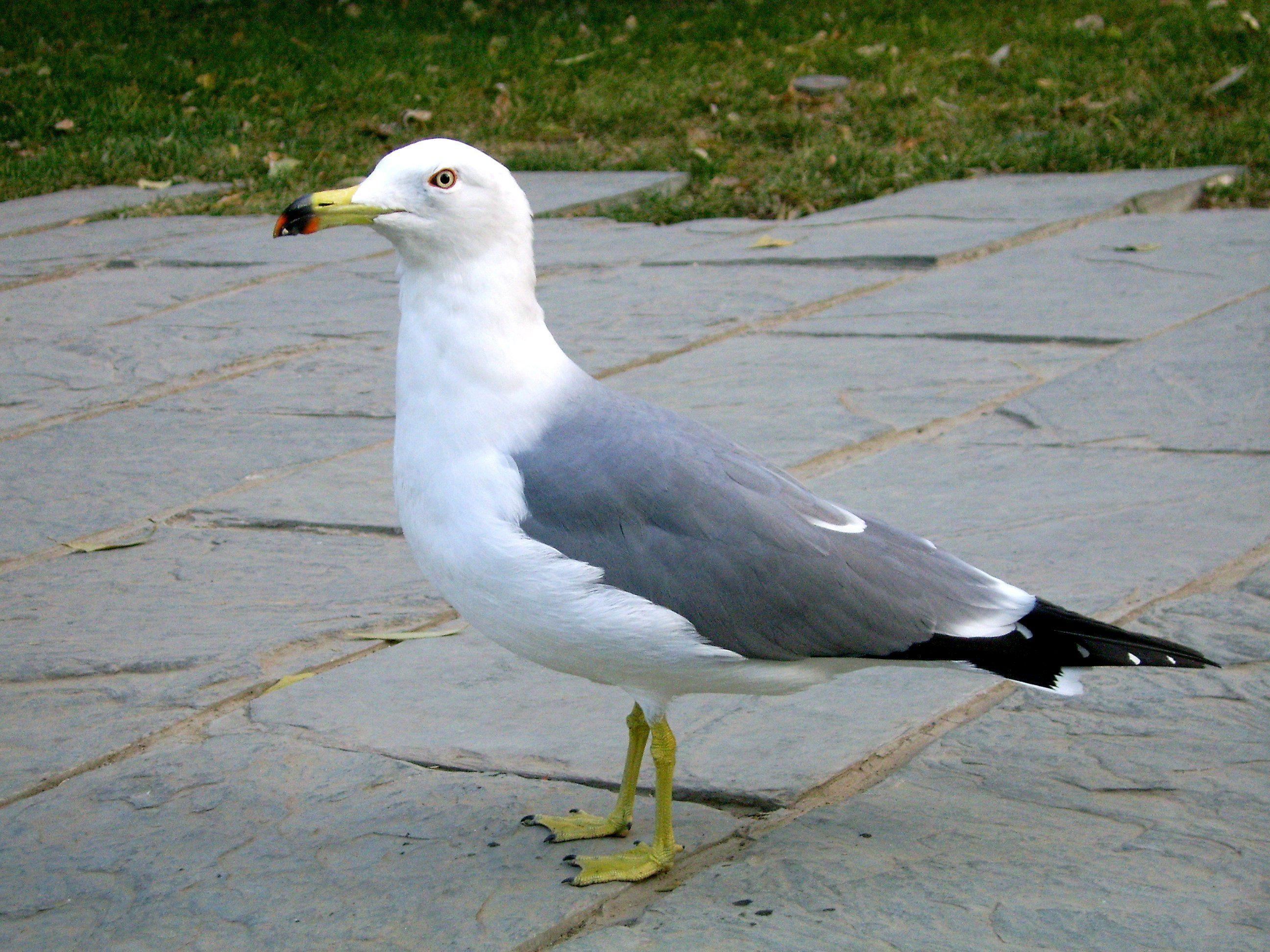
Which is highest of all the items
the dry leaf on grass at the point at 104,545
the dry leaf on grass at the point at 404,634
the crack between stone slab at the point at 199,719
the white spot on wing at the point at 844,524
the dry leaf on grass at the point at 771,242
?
the dry leaf on grass at the point at 771,242

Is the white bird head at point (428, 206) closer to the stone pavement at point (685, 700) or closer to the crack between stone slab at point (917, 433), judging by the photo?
the stone pavement at point (685, 700)

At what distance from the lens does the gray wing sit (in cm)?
217

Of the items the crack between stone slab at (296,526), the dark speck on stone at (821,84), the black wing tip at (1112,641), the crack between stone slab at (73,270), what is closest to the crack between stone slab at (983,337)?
the crack between stone slab at (296,526)

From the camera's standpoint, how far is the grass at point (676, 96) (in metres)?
7.61

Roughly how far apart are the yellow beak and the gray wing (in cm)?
42

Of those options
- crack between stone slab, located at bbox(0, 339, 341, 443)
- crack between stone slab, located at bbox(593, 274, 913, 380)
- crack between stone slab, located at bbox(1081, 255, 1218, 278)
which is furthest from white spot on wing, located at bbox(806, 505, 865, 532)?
crack between stone slab, located at bbox(1081, 255, 1218, 278)

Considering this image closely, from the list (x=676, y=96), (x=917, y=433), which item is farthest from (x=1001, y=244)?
(x=676, y=96)

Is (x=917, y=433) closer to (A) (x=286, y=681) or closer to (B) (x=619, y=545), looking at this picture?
(A) (x=286, y=681)

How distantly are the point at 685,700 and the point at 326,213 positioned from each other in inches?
42.3

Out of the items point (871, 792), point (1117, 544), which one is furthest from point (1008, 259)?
point (871, 792)

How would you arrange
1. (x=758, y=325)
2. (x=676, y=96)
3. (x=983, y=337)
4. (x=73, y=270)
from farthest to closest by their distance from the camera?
1. (x=676, y=96)
2. (x=73, y=270)
3. (x=758, y=325)
4. (x=983, y=337)

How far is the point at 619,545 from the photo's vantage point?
2.19 meters

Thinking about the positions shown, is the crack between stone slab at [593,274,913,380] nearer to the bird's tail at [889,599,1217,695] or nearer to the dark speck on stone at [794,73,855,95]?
the bird's tail at [889,599,1217,695]

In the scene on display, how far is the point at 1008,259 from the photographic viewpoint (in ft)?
18.9
